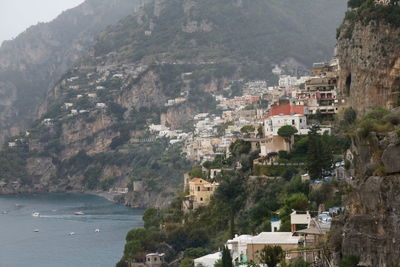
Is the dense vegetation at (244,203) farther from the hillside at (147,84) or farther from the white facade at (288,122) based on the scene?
the hillside at (147,84)

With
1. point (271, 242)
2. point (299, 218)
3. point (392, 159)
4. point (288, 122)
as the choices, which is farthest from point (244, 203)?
point (392, 159)

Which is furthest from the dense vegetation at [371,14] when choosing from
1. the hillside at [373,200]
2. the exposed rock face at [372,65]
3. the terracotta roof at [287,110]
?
the hillside at [373,200]

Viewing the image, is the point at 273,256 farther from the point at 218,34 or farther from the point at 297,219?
the point at 218,34

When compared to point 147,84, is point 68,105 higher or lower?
lower

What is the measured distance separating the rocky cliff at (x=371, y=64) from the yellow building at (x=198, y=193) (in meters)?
10.5

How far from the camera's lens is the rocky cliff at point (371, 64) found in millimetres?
46594

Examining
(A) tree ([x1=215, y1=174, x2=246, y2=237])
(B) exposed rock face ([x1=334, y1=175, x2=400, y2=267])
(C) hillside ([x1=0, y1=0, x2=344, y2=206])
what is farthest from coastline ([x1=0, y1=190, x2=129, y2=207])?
(B) exposed rock face ([x1=334, y1=175, x2=400, y2=267])

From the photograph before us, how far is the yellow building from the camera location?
56500 millimetres

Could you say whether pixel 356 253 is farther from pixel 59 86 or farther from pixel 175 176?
pixel 59 86

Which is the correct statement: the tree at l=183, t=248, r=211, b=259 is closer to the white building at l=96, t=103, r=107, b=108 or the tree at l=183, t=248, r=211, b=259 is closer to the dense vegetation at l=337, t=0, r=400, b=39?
the dense vegetation at l=337, t=0, r=400, b=39

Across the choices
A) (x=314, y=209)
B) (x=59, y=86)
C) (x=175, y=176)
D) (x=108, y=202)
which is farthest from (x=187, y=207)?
(x=59, y=86)

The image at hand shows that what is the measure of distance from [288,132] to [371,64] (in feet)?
19.2

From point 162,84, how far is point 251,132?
93779 mm

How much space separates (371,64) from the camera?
1889 inches
